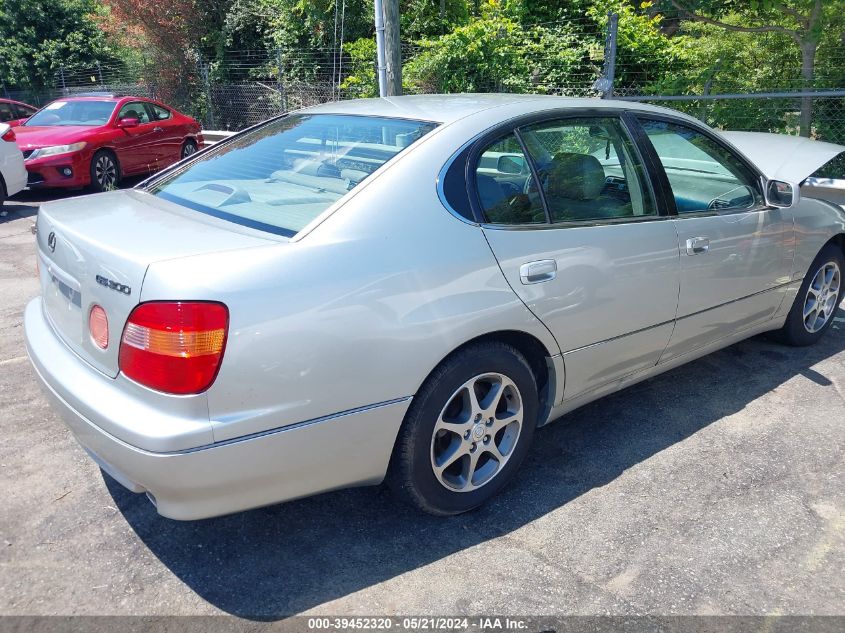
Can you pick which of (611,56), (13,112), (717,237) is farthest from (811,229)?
(13,112)

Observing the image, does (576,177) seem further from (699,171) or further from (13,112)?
Result: (13,112)

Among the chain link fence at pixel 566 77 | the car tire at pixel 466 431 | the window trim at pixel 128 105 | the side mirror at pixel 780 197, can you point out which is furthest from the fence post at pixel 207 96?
the car tire at pixel 466 431

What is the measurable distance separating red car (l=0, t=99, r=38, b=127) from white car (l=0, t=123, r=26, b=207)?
4.64m

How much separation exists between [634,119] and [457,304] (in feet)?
5.30

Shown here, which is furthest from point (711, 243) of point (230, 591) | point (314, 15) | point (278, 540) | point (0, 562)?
point (314, 15)

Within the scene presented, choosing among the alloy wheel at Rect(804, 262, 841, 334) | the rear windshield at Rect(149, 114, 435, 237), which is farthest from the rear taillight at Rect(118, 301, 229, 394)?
the alloy wheel at Rect(804, 262, 841, 334)

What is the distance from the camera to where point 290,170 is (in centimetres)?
313

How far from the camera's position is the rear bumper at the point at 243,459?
231 cm

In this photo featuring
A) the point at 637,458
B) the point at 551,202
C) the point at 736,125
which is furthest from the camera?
the point at 736,125

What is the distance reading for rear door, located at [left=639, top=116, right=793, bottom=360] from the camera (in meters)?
3.68

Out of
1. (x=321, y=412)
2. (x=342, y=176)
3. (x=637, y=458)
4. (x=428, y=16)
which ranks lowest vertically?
(x=637, y=458)

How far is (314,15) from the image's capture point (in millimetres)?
16141

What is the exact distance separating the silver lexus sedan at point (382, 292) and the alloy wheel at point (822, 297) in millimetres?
1024

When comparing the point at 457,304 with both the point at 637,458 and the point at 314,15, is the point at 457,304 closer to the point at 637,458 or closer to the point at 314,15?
the point at 637,458
